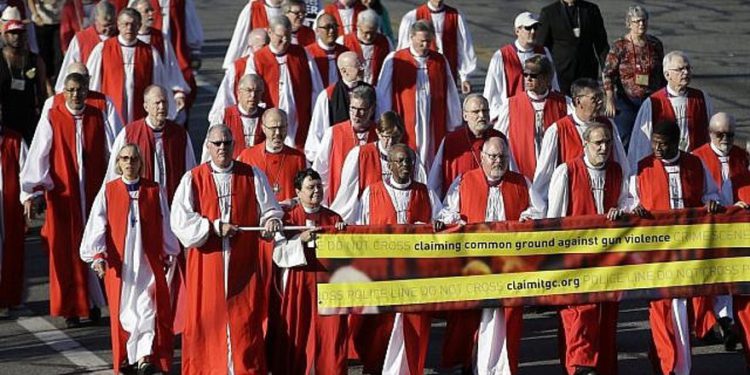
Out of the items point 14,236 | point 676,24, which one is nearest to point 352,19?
point 14,236

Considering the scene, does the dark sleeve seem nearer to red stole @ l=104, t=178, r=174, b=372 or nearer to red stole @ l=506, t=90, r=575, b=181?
red stole @ l=506, t=90, r=575, b=181

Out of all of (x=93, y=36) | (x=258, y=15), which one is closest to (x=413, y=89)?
(x=93, y=36)

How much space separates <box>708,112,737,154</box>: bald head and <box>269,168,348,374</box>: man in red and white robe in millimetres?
2854

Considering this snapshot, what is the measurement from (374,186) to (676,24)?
1621 centimetres

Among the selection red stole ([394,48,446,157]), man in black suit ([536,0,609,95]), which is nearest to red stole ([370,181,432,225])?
red stole ([394,48,446,157])

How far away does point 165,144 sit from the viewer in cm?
1567

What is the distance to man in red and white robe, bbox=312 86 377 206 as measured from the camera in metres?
15.6

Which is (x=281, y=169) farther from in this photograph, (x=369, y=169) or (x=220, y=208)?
(x=220, y=208)

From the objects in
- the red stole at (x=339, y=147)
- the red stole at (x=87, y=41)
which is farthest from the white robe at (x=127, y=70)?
the red stole at (x=339, y=147)

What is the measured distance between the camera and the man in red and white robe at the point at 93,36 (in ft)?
61.1

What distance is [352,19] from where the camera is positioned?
2112 cm

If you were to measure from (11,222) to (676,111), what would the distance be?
5196 mm

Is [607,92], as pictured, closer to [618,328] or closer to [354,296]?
[618,328]

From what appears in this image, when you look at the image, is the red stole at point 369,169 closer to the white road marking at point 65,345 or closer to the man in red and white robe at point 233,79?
the white road marking at point 65,345
